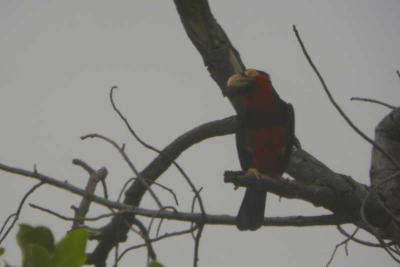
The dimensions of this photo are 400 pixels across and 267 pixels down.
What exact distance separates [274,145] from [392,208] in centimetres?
129

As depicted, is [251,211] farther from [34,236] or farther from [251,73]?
[34,236]

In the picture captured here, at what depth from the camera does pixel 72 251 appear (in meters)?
1.33

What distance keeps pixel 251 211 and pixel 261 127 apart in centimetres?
91

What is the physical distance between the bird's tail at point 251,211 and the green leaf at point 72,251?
159cm

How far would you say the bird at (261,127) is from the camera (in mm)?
3895

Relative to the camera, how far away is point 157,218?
2521 mm

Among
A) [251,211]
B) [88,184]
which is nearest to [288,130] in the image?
[251,211]

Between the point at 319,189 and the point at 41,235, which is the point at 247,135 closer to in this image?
the point at 319,189

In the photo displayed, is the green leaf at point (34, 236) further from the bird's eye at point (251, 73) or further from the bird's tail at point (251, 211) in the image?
the bird's eye at point (251, 73)

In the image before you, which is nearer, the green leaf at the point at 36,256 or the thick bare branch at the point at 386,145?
the green leaf at the point at 36,256

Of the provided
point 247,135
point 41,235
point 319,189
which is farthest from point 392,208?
point 41,235

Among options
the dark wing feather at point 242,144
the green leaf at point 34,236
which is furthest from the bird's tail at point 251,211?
the green leaf at point 34,236

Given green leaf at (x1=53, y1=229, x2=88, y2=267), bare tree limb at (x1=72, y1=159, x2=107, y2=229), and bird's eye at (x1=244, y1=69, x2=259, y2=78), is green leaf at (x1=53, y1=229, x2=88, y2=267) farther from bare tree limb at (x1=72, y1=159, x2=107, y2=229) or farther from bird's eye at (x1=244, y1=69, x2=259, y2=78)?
bird's eye at (x1=244, y1=69, x2=259, y2=78)

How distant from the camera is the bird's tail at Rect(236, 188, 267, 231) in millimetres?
3118
